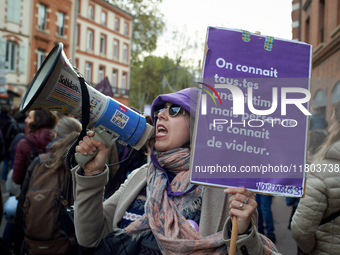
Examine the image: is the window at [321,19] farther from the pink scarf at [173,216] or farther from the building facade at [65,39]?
the pink scarf at [173,216]

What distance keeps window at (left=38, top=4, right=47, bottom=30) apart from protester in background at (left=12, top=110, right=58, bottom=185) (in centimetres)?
2389

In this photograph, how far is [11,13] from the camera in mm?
22672

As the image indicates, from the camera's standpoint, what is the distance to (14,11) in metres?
22.9

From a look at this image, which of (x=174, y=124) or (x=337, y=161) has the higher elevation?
(x=174, y=124)

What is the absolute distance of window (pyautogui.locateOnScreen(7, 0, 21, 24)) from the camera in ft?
73.8

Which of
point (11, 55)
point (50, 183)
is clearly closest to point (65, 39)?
point (11, 55)

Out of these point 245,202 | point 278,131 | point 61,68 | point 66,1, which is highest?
point 66,1

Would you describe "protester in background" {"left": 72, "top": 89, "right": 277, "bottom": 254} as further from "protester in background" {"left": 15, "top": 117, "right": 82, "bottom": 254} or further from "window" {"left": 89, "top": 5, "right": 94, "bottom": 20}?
"window" {"left": 89, "top": 5, "right": 94, "bottom": 20}

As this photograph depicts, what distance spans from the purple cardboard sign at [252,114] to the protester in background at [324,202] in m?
0.88

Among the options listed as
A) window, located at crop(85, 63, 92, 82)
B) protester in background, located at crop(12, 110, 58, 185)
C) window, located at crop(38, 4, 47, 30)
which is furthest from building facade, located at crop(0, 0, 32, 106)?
protester in background, located at crop(12, 110, 58, 185)

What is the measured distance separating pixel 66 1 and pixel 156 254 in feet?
94.7

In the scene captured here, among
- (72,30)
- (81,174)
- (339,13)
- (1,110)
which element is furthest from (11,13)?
(81,174)

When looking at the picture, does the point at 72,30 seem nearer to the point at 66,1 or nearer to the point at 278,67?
the point at 66,1

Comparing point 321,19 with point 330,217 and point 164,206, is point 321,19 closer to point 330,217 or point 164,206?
point 330,217
